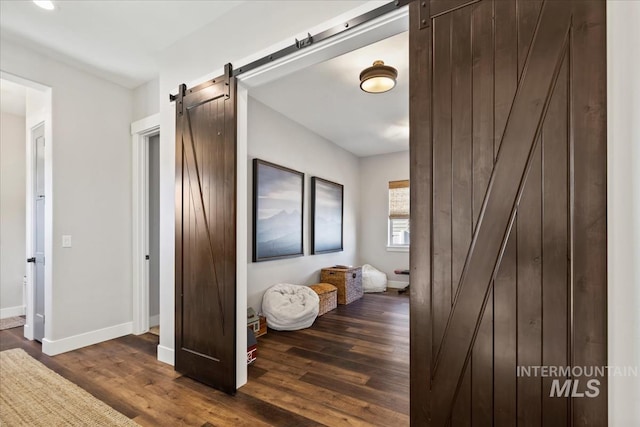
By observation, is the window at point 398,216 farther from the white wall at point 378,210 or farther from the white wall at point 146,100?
the white wall at point 146,100

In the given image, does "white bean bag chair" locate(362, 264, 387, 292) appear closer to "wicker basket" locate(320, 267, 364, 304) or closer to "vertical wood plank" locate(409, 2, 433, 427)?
"wicker basket" locate(320, 267, 364, 304)

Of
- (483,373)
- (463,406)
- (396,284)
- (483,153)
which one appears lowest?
(396,284)

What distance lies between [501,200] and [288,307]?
291 centimetres

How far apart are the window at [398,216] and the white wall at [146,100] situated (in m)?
4.56

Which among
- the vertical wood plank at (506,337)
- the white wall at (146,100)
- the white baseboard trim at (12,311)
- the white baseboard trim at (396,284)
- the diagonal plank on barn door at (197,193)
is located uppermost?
the white wall at (146,100)

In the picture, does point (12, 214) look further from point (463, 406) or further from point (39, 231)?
point (463, 406)

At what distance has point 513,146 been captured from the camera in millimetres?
1295

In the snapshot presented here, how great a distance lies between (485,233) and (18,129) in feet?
20.0

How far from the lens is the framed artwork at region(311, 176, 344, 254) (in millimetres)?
5016

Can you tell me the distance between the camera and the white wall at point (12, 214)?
14.0 feet

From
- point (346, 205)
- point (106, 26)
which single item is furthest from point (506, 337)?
A: point (346, 205)

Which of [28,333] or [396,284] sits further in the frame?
[396,284]

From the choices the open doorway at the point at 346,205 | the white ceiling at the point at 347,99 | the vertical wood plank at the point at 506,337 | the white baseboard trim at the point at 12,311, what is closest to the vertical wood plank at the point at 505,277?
the vertical wood plank at the point at 506,337
